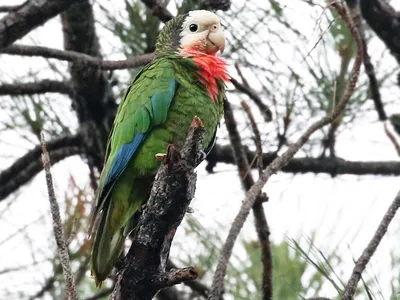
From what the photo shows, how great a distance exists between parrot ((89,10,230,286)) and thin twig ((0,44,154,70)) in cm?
24

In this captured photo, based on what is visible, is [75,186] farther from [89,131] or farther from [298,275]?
[298,275]

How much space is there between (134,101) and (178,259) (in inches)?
48.0

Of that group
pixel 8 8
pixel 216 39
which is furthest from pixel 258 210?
pixel 8 8

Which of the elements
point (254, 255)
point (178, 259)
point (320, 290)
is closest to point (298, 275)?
point (320, 290)

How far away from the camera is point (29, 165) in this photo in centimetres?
402

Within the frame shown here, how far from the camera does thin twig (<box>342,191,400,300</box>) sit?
208cm

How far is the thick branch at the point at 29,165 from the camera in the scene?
400 cm

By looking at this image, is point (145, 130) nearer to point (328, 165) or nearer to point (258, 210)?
point (258, 210)

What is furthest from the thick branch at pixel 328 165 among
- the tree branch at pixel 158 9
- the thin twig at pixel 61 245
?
the thin twig at pixel 61 245

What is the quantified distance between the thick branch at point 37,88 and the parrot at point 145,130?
0.94 metres

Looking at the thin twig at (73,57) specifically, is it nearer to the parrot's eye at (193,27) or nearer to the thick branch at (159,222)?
the parrot's eye at (193,27)

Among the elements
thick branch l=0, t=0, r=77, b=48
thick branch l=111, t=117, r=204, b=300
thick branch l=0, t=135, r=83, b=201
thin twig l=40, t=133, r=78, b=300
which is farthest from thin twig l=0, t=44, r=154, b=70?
thin twig l=40, t=133, r=78, b=300

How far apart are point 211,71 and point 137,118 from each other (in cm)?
36

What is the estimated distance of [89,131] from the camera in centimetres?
400
